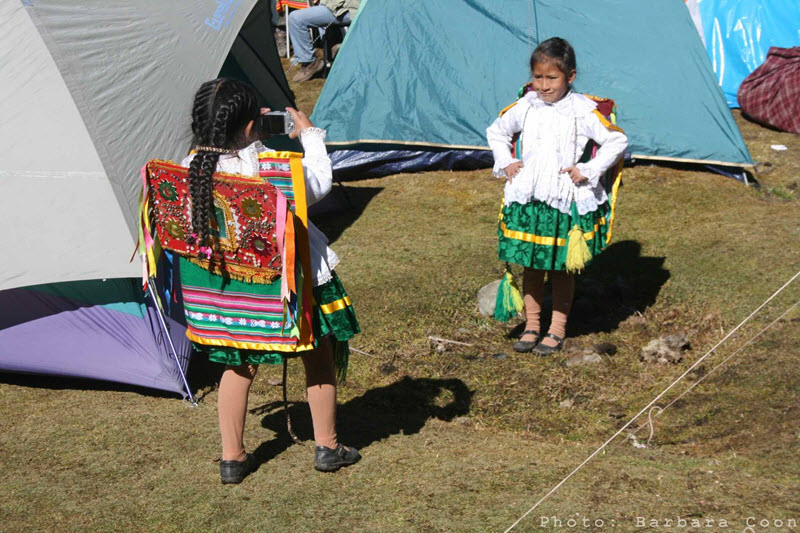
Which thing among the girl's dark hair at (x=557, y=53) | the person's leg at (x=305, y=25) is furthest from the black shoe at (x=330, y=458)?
the person's leg at (x=305, y=25)

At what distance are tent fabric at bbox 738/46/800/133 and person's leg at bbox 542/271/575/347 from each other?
3.95 metres

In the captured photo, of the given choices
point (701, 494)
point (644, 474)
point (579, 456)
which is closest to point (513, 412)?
point (579, 456)

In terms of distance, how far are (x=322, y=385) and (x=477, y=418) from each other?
1005mm

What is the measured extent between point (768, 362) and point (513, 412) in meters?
1.13

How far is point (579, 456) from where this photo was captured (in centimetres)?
333

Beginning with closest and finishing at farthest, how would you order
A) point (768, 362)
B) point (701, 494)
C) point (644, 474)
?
point (701, 494)
point (644, 474)
point (768, 362)

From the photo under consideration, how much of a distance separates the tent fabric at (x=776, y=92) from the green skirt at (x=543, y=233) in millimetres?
3880

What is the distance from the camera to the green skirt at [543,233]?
4.22 m

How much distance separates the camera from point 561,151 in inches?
165

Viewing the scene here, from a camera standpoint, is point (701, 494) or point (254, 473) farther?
point (254, 473)

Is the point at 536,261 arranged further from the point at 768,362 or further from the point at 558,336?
the point at 768,362

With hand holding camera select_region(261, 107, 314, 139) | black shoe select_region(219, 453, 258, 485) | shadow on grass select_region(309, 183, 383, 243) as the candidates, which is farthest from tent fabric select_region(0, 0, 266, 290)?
shadow on grass select_region(309, 183, 383, 243)

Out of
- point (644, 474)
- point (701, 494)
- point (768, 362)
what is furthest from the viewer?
point (768, 362)

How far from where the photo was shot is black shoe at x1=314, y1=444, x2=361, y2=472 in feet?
10.6
